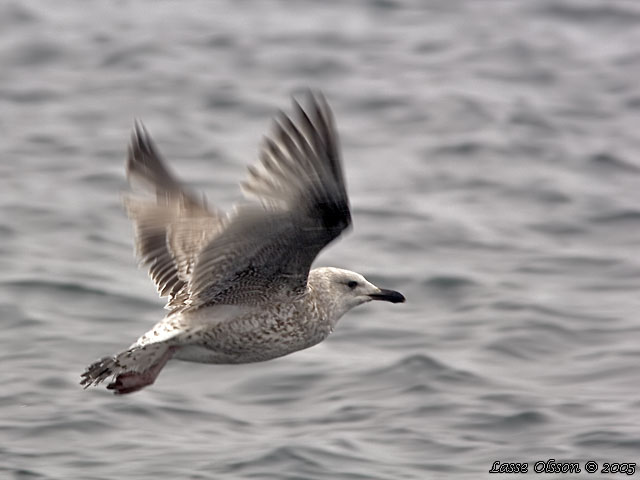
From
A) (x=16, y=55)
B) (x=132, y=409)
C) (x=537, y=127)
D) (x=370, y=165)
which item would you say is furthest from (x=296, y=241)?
(x=16, y=55)

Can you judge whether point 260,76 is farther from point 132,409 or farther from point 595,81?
point 132,409

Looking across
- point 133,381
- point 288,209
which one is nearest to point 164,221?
point 133,381

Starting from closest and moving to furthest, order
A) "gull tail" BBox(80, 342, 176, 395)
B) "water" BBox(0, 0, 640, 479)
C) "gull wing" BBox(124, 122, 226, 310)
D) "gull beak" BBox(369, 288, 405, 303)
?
1. "gull tail" BBox(80, 342, 176, 395)
2. "gull beak" BBox(369, 288, 405, 303)
3. "gull wing" BBox(124, 122, 226, 310)
4. "water" BBox(0, 0, 640, 479)

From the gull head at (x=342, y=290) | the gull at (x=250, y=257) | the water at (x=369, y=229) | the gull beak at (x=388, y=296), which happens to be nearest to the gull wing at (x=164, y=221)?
the gull at (x=250, y=257)

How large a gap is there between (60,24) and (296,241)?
11981 mm

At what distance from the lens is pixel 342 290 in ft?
24.9

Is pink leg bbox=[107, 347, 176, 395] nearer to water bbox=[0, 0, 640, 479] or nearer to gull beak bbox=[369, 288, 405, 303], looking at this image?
water bbox=[0, 0, 640, 479]

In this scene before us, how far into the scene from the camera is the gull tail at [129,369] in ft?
22.6

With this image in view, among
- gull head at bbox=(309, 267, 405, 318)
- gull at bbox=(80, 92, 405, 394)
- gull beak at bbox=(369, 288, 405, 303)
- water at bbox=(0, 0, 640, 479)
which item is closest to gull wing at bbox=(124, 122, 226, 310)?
gull at bbox=(80, 92, 405, 394)

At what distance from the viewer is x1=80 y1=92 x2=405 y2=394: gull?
619cm

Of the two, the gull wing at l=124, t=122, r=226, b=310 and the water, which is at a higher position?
the gull wing at l=124, t=122, r=226, b=310

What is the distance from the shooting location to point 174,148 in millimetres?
14141

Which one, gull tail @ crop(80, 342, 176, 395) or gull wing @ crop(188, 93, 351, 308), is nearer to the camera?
gull wing @ crop(188, 93, 351, 308)

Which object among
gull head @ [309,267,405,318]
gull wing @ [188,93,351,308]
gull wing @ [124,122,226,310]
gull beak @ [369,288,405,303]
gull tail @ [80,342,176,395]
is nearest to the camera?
gull wing @ [188,93,351,308]
